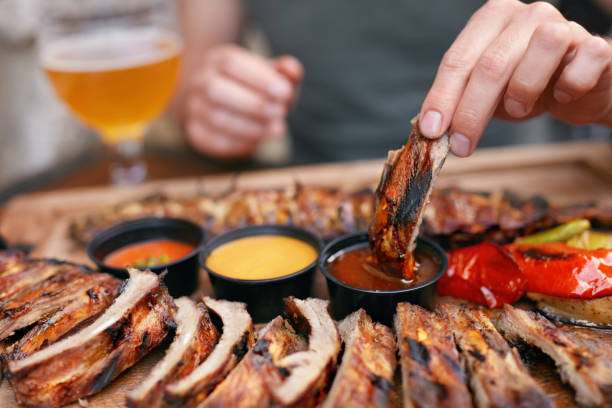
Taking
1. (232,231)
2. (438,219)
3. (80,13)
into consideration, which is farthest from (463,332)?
(80,13)

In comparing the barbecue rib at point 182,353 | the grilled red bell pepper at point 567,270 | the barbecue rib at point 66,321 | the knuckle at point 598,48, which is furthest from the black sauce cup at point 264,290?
the knuckle at point 598,48

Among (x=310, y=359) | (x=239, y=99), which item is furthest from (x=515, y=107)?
(x=239, y=99)

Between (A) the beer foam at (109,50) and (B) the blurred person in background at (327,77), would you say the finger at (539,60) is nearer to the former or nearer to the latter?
(B) the blurred person in background at (327,77)

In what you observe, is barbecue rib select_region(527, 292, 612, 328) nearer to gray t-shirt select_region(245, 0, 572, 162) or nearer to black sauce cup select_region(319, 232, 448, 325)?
black sauce cup select_region(319, 232, 448, 325)

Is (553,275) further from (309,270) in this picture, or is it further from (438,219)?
(309,270)

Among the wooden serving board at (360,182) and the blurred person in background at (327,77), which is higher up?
the blurred person in background at (327,77)

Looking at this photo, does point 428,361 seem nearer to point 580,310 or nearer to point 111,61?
point 580,310
